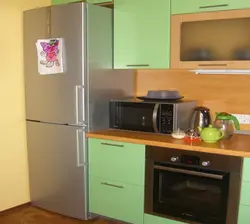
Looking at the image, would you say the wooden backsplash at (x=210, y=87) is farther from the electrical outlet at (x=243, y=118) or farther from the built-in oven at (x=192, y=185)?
the built-in oven at (x=192, y=185)

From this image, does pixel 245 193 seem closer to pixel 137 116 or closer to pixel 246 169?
pixel 246 169

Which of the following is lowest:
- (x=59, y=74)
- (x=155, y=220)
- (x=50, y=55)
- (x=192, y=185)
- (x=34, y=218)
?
(x=34, y=218)

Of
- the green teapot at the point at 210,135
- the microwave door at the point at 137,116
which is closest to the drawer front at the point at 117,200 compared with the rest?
the microwave door at the point at 137,116

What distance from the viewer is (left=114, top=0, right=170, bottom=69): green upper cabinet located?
94.7 inches

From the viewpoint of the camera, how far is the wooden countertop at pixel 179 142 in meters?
1.97

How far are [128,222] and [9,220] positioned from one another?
1039 millimetres

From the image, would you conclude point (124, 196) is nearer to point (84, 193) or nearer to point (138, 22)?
point (84, 193)

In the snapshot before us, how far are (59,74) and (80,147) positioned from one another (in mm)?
599

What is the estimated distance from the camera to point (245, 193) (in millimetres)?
1955

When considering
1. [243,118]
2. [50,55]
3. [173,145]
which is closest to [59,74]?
[50,55]

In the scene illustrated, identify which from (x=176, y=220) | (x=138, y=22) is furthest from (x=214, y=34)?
(x=176, y=220)

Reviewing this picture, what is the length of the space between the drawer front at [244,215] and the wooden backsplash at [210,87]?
2.43 feet

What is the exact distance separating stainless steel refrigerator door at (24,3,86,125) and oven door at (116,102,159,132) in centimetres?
32

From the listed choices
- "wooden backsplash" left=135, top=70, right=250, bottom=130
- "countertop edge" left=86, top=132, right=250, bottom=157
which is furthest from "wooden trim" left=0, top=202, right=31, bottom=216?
"wooden backsplash" left=135, top=70, right=250, bottom=130
